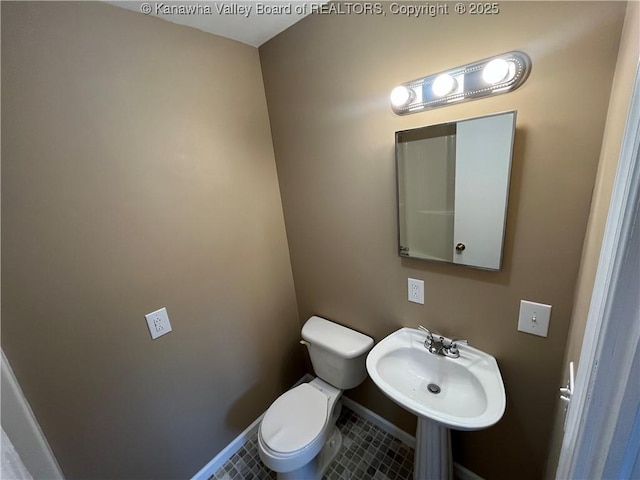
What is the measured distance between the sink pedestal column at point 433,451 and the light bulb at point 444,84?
1354 millimetres

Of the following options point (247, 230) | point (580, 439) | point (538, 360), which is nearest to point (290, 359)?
point (247, 230)

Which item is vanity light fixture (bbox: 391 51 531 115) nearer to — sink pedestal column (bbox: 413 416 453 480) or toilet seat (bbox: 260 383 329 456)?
sink pedestal column (bbox: 413 416 453 480)

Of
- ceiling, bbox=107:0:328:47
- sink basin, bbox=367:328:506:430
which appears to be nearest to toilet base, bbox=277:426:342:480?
sink basin, bbox=367:328:506:430

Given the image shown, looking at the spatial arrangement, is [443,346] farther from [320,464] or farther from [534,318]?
[320,464]

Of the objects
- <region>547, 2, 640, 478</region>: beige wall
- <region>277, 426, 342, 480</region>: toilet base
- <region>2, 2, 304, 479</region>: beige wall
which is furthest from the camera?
<region>277, 426, 342, 480</region>: toilet base

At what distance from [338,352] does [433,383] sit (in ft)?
1.62

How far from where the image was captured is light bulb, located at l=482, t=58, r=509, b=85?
0.81m

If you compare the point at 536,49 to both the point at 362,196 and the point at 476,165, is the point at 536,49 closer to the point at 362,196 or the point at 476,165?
the point at 476,165

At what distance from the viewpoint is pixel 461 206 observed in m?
1.01

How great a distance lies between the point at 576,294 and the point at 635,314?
0.58 m

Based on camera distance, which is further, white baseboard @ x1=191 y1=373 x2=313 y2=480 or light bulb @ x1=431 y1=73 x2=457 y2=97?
white baseboard @ x1=191 y1=373 x2=313 y2=480

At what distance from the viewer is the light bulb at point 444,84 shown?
906mm

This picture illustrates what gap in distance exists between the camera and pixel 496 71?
821 millimetres

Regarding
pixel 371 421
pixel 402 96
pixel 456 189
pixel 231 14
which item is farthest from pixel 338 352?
pixel 231 14
